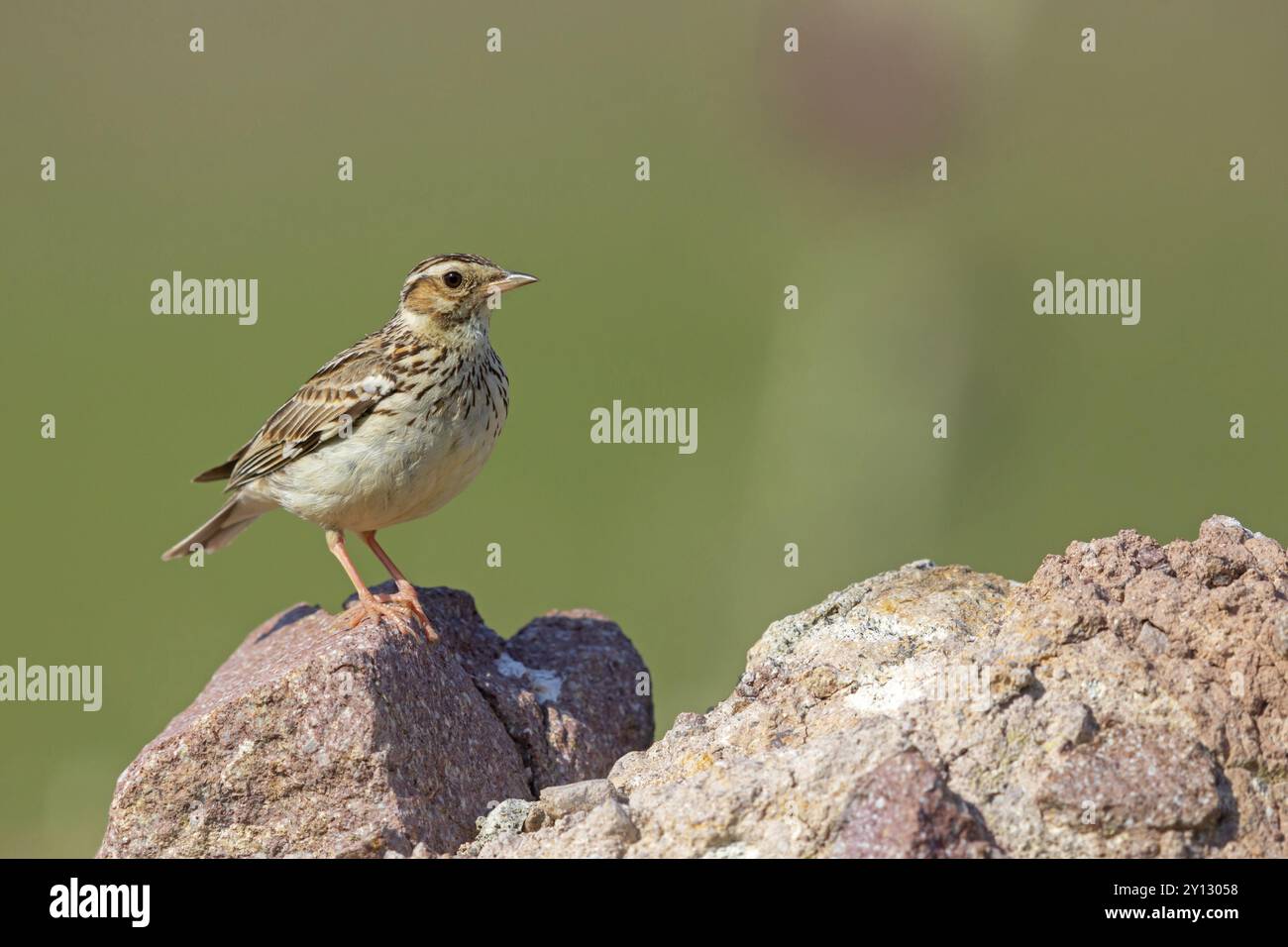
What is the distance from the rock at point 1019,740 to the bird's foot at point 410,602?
153cm

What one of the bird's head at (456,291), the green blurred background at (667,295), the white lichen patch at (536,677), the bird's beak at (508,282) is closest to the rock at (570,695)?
the white lichen patch at (536,677)

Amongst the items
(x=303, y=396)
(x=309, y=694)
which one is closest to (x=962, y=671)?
(x=309, y=694)

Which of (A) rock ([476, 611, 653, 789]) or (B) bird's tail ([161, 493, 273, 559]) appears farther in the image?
(B) bird's tail ([161, 493, 273, 559])

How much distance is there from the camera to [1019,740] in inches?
210

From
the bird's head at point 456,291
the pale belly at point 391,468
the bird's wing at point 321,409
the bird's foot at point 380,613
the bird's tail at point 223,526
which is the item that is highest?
the bird's head at point 456,291

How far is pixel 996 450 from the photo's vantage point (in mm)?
19625

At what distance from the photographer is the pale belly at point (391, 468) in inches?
318

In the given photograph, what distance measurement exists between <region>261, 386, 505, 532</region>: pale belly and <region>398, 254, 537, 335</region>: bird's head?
58 centimetres

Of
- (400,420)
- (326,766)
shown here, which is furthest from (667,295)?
(326,766)

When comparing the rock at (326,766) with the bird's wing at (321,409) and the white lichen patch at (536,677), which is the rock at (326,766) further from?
the bird's wing at (321,409)

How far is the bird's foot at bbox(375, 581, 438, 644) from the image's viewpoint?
7.38 metres

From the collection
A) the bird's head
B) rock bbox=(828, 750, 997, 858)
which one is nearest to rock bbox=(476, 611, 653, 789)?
the bird's head

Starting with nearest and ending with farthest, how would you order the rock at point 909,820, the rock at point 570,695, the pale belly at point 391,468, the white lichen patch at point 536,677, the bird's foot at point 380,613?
the rock at point 909,820 → the bird's foot at point 380,613 → the rock at point 570,695 → the white lichen patch at point 536,677 → the pale belly at point 391,468

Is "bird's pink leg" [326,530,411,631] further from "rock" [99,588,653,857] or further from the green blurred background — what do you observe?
the green blurred background
